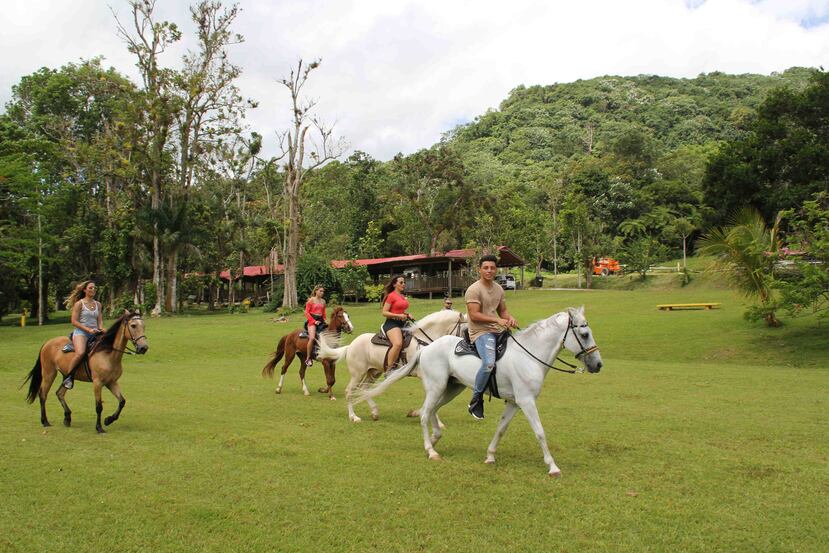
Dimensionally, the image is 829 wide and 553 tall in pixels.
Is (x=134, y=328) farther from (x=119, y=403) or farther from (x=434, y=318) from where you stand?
(x=434, y=318)

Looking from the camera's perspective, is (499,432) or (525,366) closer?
(525,366)

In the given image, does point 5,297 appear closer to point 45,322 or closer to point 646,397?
point 45,322

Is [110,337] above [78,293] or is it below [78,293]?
below

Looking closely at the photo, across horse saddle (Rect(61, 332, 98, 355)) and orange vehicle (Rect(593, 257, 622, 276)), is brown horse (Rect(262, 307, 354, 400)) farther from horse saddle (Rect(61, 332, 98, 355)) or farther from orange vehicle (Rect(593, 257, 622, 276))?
orange vehicle (Rect(593, 257, 622, 276))

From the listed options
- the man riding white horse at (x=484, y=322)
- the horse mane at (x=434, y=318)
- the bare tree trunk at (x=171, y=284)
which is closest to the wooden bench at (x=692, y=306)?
the horse mane at (x=434, y=318)

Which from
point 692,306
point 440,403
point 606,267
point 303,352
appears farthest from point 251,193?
point 440,403

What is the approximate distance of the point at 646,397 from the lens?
12.4 metres

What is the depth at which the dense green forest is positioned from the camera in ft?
127

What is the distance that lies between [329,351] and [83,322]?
4.04 m

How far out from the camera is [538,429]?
6727 mm

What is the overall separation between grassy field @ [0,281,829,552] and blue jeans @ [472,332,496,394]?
0.91 meters

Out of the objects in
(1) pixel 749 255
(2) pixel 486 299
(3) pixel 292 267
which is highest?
(3) pixel 292 267

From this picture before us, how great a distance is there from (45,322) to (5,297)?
3.55 meters

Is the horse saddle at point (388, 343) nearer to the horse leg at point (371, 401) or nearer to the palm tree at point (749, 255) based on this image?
the horse leg at point (371, 401)
